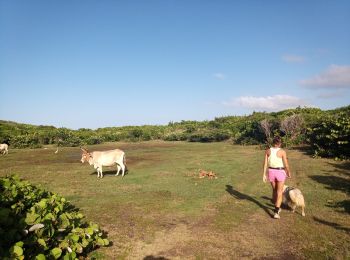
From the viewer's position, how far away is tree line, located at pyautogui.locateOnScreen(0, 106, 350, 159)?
82.7 feet

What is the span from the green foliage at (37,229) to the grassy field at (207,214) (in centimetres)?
74

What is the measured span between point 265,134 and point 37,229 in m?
34.8

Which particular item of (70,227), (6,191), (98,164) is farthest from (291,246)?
(98,164)

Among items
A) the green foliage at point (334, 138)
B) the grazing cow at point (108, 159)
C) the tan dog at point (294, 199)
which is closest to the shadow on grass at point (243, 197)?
the tan dog at point (294, 199)

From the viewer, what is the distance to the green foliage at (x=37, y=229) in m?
5.84

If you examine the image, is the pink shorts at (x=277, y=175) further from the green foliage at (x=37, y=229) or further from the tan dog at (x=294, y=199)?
the green foliage at (x=37, y=229)

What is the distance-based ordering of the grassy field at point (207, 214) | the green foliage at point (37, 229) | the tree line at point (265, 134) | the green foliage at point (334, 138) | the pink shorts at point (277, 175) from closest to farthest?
the green foliage at point (37, 229) → the grassy field at point (207, 214) → the pink shorts at point (277, 175) → the green foliage at point (334, 138) → the tree line at point (265, 134)

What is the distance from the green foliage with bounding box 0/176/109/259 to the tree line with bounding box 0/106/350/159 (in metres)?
21.1

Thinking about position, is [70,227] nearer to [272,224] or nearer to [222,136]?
[272,224]

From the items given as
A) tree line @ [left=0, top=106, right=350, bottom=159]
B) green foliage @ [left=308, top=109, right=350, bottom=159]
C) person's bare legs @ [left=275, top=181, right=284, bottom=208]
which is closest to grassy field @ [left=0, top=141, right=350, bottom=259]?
person's bare legs @ [left=275, top=181, right=284, bottom=208]

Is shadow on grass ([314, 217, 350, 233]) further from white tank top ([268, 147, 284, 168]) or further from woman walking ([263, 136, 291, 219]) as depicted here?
white tank top ([268, 147, 284, 168])

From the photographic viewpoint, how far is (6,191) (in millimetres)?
7277

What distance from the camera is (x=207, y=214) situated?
420 inches

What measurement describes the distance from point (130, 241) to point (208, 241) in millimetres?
2018
